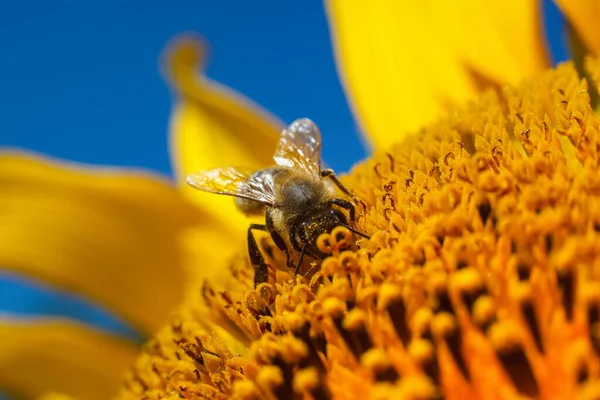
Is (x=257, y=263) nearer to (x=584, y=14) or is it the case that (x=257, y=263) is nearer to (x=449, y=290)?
(x=449, y=290)

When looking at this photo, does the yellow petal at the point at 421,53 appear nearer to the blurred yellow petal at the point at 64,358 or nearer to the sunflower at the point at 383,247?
the sunflower at the point at 383,247

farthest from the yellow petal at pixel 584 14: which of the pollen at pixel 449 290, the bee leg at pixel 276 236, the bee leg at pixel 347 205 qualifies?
the bee leg at pixel 276 236

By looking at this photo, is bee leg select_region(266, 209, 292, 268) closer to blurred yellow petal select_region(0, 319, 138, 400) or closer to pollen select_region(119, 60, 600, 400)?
pollen select_region(119, 60, 600, 400)

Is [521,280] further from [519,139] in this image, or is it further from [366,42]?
[366,42]

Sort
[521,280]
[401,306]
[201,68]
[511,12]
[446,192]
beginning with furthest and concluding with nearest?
[201,68] < [511,12] < [446,192] < [401,306] < [521,280]

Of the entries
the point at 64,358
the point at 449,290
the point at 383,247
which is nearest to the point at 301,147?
the point at 383,247

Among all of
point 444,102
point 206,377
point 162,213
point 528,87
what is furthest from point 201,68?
point 206,377
